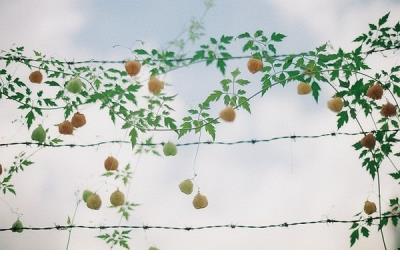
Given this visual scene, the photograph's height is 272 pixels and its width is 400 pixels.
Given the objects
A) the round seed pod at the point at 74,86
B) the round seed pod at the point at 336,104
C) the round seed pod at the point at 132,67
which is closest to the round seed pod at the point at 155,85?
the round seed pod at the point at 132,67

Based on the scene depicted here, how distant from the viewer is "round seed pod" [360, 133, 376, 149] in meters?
1.88

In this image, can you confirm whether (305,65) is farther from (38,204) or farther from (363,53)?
(38,204)

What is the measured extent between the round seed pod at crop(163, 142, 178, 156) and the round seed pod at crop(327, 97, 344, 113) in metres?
0.78

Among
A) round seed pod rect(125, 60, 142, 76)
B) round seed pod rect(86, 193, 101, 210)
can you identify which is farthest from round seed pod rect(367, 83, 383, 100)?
round seed pod rect(86, 193, 101, 210)

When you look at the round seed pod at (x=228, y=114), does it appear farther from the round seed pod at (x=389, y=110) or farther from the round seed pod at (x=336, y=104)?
the round seed pod at (x=389, y=110)

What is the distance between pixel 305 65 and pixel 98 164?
1.14 m

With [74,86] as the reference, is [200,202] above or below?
below

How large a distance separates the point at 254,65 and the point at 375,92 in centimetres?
58

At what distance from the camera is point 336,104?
1.90 meters

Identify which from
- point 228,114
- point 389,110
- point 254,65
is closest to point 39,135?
point 228,114

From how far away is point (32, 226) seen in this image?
6.20ft

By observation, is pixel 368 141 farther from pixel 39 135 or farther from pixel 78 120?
pixel 39 135

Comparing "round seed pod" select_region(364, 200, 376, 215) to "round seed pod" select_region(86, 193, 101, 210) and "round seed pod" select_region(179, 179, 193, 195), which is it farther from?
"round seed pod" select_region(86, 193, 101, 210)

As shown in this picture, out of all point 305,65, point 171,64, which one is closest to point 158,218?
point 171,64
